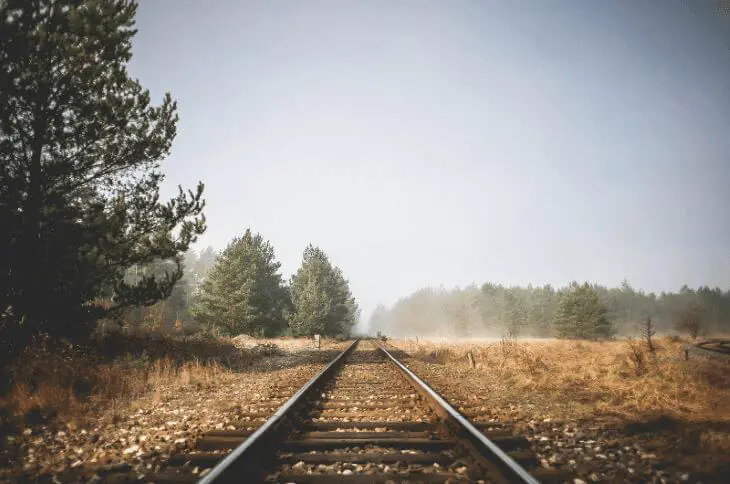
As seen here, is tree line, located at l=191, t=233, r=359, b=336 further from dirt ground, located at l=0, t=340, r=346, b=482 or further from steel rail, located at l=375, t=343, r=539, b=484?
steel rail, located at l=375, t=343, r=539, b=484

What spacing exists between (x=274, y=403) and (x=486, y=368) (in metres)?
7.73

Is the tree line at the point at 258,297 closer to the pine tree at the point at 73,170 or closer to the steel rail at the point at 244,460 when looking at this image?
the pine tree at the point at 73,170

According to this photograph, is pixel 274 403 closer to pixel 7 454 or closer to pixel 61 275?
pixel 7 454

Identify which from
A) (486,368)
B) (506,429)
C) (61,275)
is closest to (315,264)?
(486,368)

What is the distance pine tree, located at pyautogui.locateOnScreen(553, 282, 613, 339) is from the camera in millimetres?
53344

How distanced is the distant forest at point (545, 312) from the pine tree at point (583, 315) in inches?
50.3

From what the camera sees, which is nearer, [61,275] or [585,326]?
[61,275]

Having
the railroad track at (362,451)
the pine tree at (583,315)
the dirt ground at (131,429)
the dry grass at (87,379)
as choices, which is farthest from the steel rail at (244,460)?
the pine tree at (583,315)

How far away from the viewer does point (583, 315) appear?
5366cm

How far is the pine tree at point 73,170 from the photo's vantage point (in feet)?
22.8

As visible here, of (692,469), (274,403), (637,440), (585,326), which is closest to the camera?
(692,469)

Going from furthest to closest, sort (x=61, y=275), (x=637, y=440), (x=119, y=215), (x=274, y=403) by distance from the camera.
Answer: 1. (x=119, y=215)
2. (x=61, y=275)
3. (x=274, y=403)
4. (x=637, y=440)

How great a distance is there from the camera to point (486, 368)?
1125cm

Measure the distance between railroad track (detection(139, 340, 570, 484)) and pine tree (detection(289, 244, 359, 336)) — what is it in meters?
28.3
